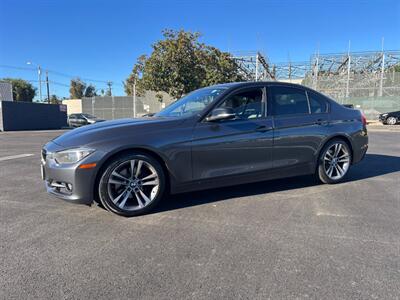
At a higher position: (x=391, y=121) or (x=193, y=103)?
(x=193, y=103)

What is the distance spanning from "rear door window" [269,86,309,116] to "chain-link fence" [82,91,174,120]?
3463 centimetres

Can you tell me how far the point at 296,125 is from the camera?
4.73 metres

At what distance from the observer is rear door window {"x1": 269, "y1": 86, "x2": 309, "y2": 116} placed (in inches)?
183

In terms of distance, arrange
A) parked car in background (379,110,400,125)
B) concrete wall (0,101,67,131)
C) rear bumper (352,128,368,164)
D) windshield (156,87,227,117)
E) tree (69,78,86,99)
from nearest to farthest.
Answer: windshield (156,87,227,117) < rear bumper (352,128,368,164) < concrete wall (0,101,67,131) < parked car in background (379,110,400,125) < tree (69,78,86,99)

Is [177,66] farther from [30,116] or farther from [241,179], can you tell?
[241,179]

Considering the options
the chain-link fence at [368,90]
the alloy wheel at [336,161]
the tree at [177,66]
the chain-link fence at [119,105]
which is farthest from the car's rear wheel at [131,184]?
the chain-link fence at [119,105]

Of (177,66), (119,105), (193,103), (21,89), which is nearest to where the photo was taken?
(193,103)

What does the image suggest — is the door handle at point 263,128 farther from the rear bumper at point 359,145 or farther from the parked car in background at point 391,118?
the parked car in background at point 391,118

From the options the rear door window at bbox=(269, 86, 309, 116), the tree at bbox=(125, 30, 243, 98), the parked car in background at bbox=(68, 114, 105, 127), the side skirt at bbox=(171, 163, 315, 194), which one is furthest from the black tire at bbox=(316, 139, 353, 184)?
the parked car in background at bbox=(68, 114, 105, 127)

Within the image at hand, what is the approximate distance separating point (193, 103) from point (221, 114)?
80cm

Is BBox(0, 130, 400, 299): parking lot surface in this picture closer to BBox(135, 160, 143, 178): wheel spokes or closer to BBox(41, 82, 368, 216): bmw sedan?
BBox(41, 82, 368, 216): bmw sedan

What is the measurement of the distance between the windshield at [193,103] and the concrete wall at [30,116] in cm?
2509

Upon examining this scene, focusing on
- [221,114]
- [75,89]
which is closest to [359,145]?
[221,114]

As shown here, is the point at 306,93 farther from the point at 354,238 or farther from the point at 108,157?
the point at 108,157
